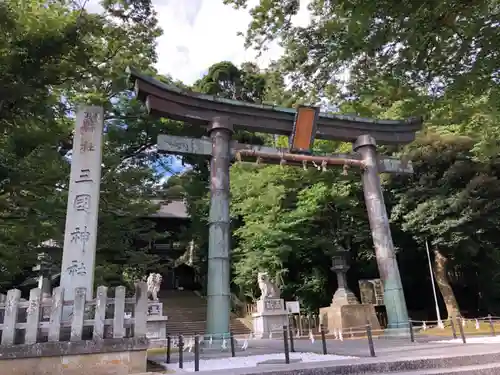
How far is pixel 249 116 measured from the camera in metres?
12.4

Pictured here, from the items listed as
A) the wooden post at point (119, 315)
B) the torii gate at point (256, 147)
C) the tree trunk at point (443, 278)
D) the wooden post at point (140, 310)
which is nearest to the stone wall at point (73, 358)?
the wooden post at point (119, 315)

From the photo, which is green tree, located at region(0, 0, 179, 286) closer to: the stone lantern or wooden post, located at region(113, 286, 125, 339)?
wooden post, located at region(113, 286, 125, 339)

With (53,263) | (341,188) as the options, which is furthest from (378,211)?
(53,263)

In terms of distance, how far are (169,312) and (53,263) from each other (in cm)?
831

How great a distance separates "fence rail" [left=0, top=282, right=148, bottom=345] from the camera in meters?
5.67

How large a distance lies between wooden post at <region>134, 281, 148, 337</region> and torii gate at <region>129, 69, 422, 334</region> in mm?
4057

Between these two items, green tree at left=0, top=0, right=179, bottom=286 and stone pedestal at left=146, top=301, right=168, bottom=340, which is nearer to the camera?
green tree at left=0, top=0, right=179, bottom=286

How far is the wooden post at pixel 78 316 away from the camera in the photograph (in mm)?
5703

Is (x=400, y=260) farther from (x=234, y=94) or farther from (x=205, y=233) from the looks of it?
(x=234, y=94)

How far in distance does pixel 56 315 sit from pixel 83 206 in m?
2.03

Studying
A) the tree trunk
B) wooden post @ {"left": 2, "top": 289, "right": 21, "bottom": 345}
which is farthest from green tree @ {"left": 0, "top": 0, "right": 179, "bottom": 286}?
the tree trunk

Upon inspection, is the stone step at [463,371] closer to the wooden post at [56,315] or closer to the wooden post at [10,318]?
the wooden post at [56,315]

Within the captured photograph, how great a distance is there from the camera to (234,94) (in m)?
30.4

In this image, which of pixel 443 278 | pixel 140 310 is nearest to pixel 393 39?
pixel 140 310
